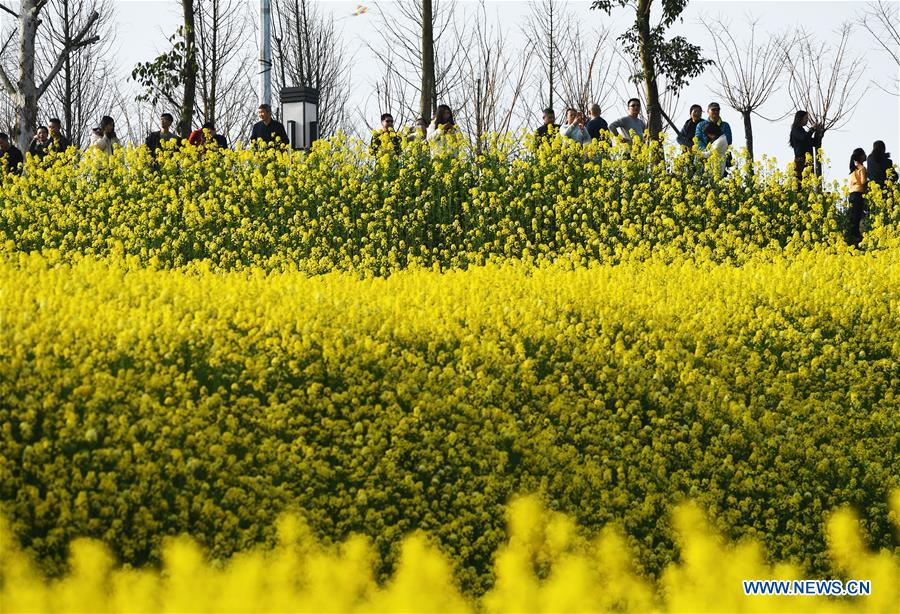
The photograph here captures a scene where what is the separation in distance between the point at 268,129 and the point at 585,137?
367cm

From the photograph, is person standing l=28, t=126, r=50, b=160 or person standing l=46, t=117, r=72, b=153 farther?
person standing l=28, t=126, r=50, b=160

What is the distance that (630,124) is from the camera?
477 inches

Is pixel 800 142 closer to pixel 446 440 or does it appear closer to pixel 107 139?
Result: pixel 107 139

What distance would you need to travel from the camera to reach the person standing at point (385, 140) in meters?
11.1

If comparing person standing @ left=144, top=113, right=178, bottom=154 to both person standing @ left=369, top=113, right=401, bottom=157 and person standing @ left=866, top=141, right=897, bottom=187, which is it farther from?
person standing @ left=866, top=141, right=897, bottom=187

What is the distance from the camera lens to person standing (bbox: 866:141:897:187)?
11.9 meters

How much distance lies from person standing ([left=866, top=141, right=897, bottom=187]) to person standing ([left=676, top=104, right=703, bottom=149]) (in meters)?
2.06

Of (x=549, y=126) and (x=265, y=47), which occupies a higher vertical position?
(x=265, y=47)

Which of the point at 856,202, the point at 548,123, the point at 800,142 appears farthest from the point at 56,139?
the point at 856,202

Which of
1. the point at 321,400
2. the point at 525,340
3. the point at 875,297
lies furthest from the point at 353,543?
the point at 875,297

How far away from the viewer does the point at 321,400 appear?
4.41 metres

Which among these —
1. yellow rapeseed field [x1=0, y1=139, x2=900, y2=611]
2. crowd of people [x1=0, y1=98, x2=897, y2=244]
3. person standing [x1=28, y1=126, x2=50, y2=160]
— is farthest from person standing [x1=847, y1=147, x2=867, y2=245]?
person standing [x1=28, y1=126, x2=50, y2=160]

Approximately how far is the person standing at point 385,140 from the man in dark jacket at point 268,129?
1.09 m

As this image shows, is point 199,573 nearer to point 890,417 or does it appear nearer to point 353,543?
point 353,543
